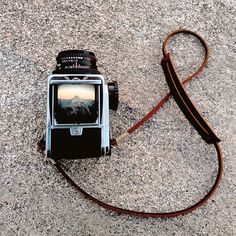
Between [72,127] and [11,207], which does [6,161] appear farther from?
[72,127]

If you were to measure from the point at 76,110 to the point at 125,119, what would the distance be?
320mm

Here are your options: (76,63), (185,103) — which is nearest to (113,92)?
(76,63)

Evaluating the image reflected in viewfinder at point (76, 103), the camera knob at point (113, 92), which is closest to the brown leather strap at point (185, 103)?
the camera knob at point (113, 92)

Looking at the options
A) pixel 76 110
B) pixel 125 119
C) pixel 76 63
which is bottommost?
pixel 125 119

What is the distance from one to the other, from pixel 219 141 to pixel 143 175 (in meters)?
0.29

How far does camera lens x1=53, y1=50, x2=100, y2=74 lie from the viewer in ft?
4.04

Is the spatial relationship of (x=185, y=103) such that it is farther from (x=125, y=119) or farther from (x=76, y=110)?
(x=76, y=110)

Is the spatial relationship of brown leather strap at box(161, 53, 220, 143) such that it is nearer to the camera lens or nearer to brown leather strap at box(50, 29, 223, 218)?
brown leather strap at box(50, 29, 223, 218)

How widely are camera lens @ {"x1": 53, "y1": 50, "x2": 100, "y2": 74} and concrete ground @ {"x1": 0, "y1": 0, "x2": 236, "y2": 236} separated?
0.20 metres

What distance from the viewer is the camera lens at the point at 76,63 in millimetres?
1232

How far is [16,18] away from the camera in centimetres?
151

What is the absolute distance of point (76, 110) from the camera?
1.17m

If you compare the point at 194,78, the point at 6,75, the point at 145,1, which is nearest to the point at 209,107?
the point at 194,78

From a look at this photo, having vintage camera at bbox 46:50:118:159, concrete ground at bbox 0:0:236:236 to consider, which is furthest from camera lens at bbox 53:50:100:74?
concrete ground at bbox 0:0:236:236
